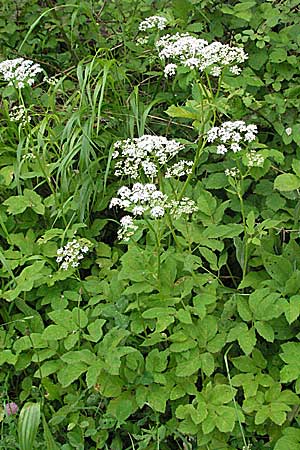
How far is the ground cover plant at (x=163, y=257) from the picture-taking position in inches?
86.7

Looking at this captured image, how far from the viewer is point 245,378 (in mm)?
2209

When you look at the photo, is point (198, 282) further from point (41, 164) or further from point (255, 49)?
point (255, 49)

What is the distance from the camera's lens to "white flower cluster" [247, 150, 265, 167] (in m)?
2.33

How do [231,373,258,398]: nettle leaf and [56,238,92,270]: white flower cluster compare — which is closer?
[231,373,258,398]: nettle leaf

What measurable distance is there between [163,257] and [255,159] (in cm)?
46

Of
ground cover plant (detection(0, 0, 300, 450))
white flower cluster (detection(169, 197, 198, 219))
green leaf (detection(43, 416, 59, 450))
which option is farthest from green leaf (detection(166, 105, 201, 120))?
green leaf (detection(43, 416, 59, 450))

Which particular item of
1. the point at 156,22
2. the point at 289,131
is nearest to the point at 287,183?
the point at 289,131

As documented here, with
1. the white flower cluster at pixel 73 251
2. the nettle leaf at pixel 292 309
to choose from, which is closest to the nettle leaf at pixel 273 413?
the nettle leaf at pixel 292 309

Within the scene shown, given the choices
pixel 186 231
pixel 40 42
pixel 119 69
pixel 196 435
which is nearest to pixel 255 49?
pixel 119 69

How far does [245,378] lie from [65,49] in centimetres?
246

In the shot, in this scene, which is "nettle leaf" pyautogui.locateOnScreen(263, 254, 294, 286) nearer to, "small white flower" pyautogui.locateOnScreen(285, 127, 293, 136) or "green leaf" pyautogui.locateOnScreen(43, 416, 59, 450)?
"small white flower" pyautogui.locateOnScreen(285, 127, 293, 136)

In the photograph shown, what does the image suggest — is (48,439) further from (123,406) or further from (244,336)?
(244,336)

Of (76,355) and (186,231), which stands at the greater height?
(186,231)

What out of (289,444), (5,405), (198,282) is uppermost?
(198,282)
